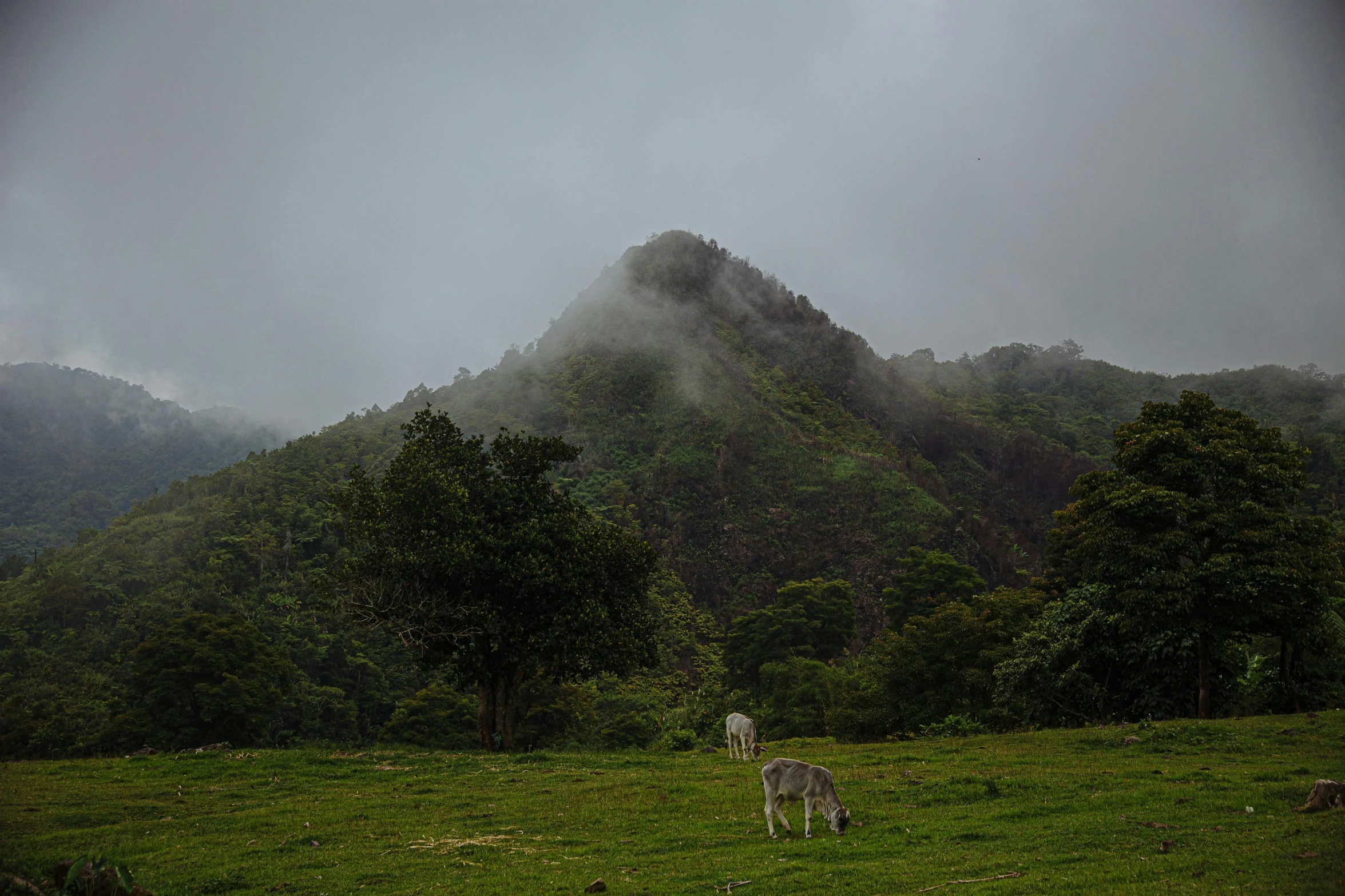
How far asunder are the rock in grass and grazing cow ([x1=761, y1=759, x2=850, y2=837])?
6466 millimetres

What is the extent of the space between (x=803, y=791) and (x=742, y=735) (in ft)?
29.5

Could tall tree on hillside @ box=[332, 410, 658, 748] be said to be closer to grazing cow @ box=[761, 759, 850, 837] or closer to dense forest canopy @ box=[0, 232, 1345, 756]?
dense forest canopy @ box=[0, 232, 1345, 756]

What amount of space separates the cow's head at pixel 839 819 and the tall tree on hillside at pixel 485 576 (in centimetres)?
1495

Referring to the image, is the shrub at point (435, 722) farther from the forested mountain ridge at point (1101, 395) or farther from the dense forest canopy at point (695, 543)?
the forested mountain ridge at point (1101, 395)

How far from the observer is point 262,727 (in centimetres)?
3544

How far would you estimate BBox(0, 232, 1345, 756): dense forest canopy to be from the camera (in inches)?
1270

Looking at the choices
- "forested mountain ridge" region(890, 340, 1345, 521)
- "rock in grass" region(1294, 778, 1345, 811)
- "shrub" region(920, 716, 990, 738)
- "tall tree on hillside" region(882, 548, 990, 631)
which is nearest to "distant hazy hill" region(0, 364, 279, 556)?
"tall tree on hillside" region(882, 548, 990, 631)

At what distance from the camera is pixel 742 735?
2042 centimetres

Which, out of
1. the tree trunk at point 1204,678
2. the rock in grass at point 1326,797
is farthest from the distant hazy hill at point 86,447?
the rock in grass at point 1326,797

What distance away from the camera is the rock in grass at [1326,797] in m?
9.94

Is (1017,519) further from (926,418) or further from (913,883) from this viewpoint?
(913,883)

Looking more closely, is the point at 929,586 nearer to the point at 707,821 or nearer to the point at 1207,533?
the point at 1207,533

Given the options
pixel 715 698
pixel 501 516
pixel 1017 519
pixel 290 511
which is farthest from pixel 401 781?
pixel 1017 519

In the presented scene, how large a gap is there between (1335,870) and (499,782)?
16.1 meters
